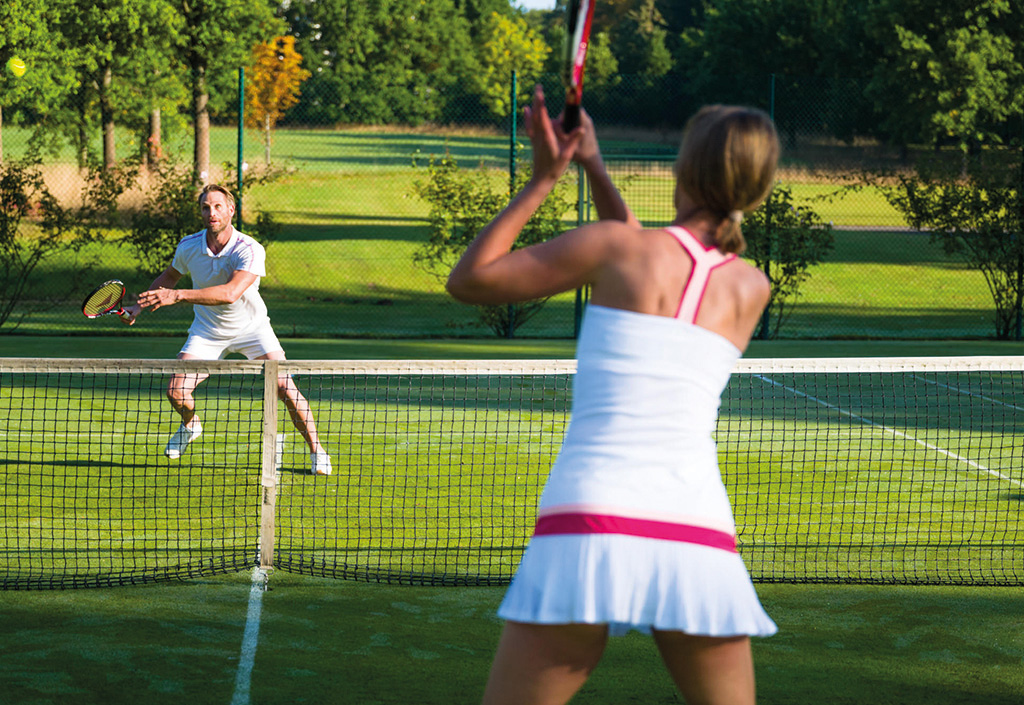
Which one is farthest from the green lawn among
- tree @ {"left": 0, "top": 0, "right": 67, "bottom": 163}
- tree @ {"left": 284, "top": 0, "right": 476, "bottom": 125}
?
tree @ {"left": 0, "top": 0, "right": 67, "bottom": 163}

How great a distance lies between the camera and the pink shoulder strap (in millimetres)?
2223

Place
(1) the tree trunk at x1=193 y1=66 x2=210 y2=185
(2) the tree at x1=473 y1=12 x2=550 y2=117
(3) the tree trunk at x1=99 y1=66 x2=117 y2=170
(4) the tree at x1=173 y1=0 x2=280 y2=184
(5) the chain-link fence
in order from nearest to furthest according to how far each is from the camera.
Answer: (5) the chain-link fence → (1) the tree trunk at x1=193 y1=66 x2=210 y2=185 → (4) the tree at x1=173 y1=0 x2=280 y2=184 → (3) the tree trunk at x1=99 y1=66 x2=117 y2=170 → (2) the tree at x1=473 y1=12 x2=550 y2=117

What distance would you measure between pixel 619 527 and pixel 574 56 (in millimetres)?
879

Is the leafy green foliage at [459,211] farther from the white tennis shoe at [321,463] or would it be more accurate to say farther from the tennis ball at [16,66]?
the white tennis shoe at [321,463]

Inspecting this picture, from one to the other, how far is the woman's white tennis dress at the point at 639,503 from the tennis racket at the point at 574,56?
0.29m

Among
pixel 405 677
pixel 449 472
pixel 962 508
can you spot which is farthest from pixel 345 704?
pixel 962 508

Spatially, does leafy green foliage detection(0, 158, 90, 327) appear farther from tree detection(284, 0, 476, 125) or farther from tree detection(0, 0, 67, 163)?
tree detection(284, 0, 476, 125)

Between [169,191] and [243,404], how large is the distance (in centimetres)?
507

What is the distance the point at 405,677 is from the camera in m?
4.17

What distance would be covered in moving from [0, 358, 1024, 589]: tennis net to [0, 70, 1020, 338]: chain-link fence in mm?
5329

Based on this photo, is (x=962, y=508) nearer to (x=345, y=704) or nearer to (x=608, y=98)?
(x=345, y=704)

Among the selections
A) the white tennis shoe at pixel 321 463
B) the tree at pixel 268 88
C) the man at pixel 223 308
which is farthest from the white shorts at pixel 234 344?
the tree at pixel 268 88

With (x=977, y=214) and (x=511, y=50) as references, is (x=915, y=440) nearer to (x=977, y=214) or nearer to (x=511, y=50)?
(x=977, y=214)

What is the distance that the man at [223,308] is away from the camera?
6.94 metres
